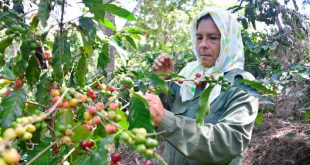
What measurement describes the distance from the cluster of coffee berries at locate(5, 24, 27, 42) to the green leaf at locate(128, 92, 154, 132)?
47 centimetres

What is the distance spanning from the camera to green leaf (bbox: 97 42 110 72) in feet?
4.96

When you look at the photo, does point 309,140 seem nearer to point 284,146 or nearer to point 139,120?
point 284,146

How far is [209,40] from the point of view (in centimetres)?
194

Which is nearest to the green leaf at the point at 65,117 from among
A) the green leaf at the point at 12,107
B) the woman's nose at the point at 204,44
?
the green leaf at the point at 12,107

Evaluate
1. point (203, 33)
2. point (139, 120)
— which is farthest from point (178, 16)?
point (139, 120)

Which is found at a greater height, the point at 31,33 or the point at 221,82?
the point at 31,33

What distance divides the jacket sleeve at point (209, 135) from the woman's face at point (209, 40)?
0.46 meters

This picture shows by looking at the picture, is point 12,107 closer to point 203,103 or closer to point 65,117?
point 65,117

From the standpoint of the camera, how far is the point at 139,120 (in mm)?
995

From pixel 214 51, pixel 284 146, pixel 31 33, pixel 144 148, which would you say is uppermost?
pixel 31 33

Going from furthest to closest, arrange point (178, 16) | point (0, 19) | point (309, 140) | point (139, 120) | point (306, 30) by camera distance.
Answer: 1. point (178, 16)
2. point (309, 140)
3. point (306, 30)
4. point (0, 19)
5. point (139, 120)

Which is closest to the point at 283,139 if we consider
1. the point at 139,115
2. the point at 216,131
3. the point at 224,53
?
the point at 224,53

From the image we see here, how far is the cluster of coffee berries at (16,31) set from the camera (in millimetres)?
1156

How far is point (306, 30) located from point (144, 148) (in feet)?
12.2
